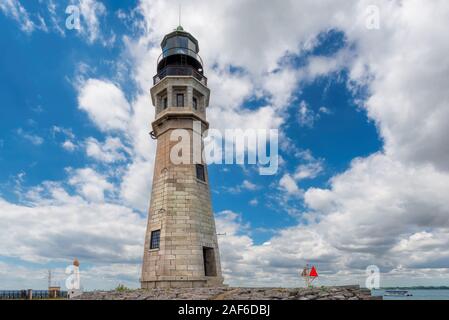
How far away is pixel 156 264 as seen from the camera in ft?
66.8

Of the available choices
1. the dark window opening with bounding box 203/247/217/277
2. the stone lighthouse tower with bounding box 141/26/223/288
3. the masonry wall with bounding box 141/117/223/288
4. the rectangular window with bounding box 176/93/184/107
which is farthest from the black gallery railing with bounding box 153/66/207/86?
the dark window opening with bounding box 203/247/217/277

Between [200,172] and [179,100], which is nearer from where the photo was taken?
[200,172]

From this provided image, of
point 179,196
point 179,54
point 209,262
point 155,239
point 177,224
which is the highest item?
point 179,54

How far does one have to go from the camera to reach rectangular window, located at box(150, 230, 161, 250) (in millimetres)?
21156

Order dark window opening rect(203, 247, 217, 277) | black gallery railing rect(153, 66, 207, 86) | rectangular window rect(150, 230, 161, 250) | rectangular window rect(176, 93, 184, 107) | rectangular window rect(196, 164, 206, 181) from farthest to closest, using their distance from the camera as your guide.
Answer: black gallery railing rect(153, 66, 207, 86) → rectangular window rect(176, 93, 184, 107) → rectangular window rect(196, 164, 206, 181) → dark window opening rect(203, 247, 217, 277) → rectangular window rect(150, 230, 161, 250)

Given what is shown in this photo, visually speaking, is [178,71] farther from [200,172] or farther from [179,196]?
[179,196]

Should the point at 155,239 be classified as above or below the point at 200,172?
below

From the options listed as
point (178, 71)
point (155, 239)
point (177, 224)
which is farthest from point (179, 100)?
point (155, 239)

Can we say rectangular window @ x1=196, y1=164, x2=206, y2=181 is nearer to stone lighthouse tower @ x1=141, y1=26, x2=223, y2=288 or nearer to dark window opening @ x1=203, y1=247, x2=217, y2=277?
stone lighthouse tower @ x1=141, y1=26, x2=223, y2=288

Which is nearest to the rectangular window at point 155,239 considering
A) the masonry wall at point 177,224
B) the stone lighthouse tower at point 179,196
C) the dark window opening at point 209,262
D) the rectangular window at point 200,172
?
the stone lighthouse tower at point 179,196

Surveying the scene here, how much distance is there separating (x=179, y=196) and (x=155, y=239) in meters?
3.25

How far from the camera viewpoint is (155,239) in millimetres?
21469
